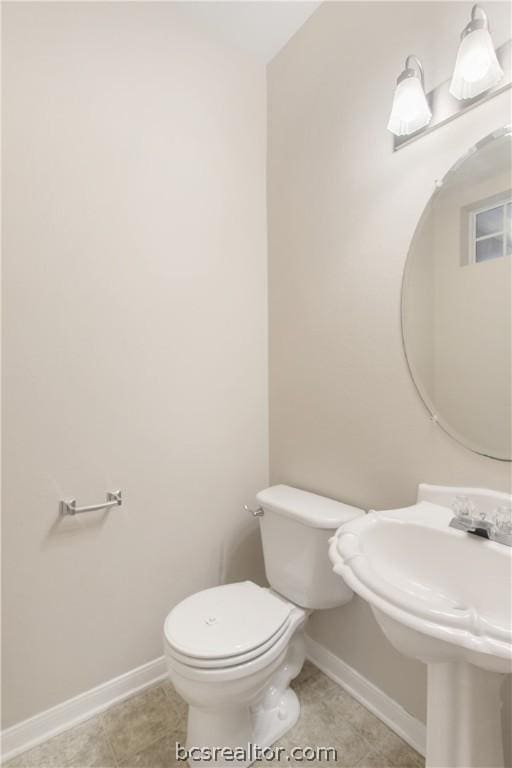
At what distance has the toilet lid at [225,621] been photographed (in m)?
1.11

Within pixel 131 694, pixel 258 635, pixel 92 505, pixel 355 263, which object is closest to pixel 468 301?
pixel 355 263

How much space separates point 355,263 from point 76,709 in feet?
6.23

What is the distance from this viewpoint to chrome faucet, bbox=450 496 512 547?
901 mm

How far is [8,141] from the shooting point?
1218mm

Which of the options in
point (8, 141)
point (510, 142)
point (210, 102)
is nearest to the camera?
point (510, 142)

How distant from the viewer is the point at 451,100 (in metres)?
1.09

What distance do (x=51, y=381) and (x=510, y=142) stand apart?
1.51 meters

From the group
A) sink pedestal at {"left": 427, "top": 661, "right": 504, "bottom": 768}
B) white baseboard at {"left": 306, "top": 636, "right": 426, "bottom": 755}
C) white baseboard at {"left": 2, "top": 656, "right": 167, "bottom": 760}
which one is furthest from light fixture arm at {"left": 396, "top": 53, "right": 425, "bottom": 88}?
white baseboard at {"left": 2, "top": 656, "right": 167, "bottom": 760}

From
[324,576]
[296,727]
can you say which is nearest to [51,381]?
[324,576]

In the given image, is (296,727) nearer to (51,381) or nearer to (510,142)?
(51,381)

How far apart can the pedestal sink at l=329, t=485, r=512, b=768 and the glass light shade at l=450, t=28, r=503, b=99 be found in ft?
3.52

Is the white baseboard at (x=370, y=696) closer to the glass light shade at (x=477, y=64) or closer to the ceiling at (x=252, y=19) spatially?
the glass light shade at (x=477, y=64)

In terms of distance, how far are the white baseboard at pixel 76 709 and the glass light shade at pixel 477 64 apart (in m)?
2.22

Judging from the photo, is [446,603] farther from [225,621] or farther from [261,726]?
[261,726]
